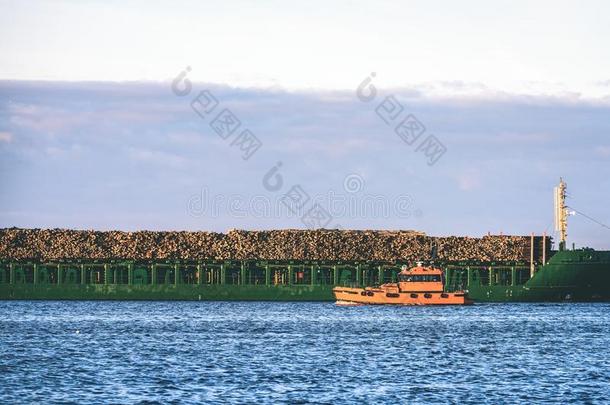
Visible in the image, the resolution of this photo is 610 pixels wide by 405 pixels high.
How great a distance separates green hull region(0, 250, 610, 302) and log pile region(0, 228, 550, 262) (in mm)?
13629

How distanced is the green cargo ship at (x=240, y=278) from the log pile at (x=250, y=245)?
13392 millimetres

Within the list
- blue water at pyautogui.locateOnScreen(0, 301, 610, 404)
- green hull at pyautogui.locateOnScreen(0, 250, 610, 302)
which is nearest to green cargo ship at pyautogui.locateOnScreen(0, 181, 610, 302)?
green hull at pyautogui.locateOnScreen(0, 250, 610, 302)

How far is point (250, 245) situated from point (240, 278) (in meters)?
21.1

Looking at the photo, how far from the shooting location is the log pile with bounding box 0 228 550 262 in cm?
14350

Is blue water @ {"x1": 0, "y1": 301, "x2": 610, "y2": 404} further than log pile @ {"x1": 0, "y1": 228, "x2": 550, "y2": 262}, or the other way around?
log pile @ {"x1": 0, "y1": 228, "x2": 550, "y2": 262}

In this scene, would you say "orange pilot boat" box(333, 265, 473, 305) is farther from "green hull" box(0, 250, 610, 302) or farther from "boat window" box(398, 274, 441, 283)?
"green hull" box(0, 250, 610, 302)

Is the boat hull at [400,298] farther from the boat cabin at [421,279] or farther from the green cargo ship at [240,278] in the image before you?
the green cargo ship at [240,278]

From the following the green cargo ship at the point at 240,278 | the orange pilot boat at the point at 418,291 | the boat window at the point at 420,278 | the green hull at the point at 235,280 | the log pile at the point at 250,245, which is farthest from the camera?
the log pile at the point at 250,245

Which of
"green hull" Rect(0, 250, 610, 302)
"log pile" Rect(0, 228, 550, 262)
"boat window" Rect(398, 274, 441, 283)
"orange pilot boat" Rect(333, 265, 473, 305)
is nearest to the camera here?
"orange pilot boat" Rect(333, 265, 473, 305)

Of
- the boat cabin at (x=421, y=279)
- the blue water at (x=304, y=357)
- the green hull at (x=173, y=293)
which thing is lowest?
the blue water at (x=304, y=357)

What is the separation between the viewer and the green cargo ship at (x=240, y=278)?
393 ft

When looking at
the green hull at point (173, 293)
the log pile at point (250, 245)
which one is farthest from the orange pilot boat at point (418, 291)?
the log pile at point (250, 245)

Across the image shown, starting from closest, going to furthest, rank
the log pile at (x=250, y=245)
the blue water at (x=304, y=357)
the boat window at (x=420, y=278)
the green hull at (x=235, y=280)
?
1. the blue water at (x=304, y=357)
2. the boat window at (x=420, y=278)
3. the green hull at (x=235, y=280)
4. the log pile at (x=250, y=245)

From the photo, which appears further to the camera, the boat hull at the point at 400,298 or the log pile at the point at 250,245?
the log pile at the point at 250,245
